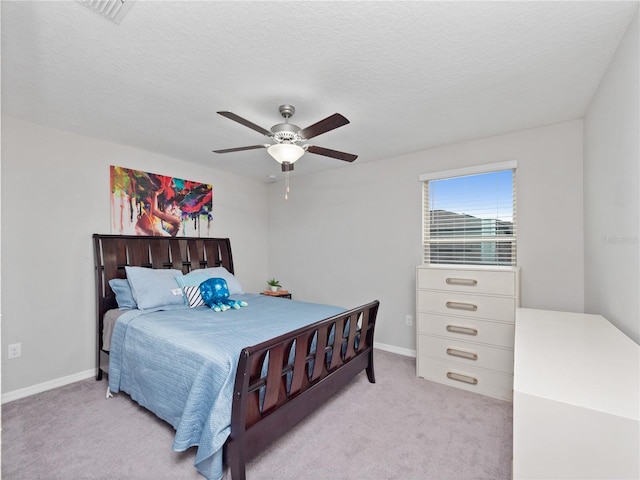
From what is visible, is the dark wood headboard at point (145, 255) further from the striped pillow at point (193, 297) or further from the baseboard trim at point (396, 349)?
the baseboard trim at point (396, 349)

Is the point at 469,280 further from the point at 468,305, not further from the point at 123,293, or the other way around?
the point at 123,293

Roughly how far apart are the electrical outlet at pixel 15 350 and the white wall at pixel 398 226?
2.91 metres

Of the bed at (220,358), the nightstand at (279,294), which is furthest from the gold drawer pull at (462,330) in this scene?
the nightstand at (279,294)

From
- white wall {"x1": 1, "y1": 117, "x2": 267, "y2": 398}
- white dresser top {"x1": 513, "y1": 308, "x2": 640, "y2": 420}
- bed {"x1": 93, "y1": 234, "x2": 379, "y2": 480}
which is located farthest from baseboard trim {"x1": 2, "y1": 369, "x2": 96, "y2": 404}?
white dresser top {"x1": 513, "y1": 308, "x2": 640, "y2": 420}

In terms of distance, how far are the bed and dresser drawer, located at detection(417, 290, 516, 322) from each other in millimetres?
566

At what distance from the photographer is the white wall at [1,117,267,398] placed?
8.41 feet

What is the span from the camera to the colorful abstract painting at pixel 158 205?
322 centimetres

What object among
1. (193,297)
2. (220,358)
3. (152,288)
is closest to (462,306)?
(220,358)

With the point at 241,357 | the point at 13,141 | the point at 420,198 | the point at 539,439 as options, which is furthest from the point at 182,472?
the point at 420,198

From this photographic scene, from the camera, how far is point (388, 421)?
225 centimetres

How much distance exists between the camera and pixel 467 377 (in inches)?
108

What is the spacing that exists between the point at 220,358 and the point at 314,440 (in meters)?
0.87

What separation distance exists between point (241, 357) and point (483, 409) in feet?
6.59

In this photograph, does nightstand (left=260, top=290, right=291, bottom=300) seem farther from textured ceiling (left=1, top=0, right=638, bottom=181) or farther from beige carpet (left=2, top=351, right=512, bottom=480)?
textured ceiling (left=1, top=0, right=638, bottom=181)
